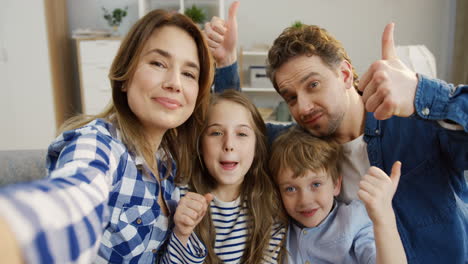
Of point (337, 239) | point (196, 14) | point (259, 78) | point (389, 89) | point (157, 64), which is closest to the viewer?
point (389, 89)

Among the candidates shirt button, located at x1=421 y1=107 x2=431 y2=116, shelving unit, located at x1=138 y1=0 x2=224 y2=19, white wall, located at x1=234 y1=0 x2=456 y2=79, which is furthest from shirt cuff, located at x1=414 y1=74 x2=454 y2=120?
white wall, located at x1=234 y1=0 x2=456 y2=79

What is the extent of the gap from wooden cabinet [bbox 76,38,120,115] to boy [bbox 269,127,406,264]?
2.88 m

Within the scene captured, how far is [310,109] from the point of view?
1137 mm

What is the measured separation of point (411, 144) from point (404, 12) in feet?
10.6

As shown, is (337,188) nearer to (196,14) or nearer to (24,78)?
(196,14)

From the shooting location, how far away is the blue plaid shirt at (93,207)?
12.1 inches

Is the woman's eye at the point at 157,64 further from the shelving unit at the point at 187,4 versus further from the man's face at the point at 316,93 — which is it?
the shelving unit at the point at 187,4

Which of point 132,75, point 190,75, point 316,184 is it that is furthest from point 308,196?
point 132,75

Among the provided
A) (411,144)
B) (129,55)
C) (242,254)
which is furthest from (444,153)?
(129,55)

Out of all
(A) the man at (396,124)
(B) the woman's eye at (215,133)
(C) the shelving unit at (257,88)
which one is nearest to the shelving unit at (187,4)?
(C) the shelving unit at (257,88)

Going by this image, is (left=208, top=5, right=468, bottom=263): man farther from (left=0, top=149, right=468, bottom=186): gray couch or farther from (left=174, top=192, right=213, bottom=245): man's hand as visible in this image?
(left=0, top=149, right=468, bottom=186): gray couch

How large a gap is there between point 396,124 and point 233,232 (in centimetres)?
67

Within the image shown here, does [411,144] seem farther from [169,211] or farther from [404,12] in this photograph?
[404,12]

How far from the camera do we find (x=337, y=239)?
979mm
